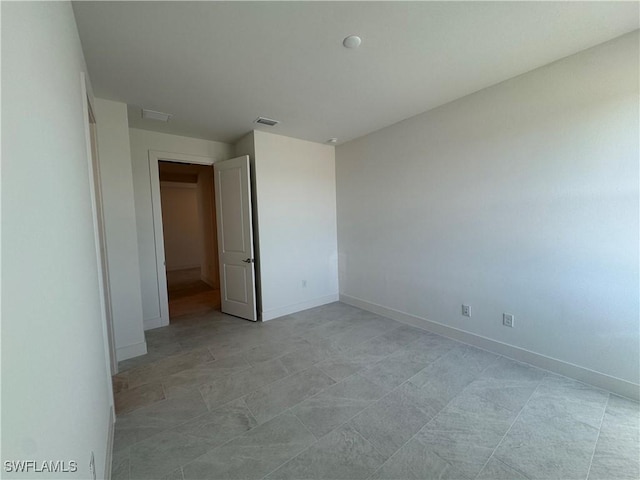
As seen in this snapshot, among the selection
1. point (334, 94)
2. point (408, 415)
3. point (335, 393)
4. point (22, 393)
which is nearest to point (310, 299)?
point (335, 393)

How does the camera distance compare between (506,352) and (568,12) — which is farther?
(506,352)

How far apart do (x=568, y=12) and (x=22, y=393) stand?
3.08 meters

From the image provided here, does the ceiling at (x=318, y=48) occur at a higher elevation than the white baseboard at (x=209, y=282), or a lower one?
higher

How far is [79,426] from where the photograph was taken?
985mm

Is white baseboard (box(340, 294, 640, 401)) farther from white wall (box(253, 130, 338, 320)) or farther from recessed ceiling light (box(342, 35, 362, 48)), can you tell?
recessed ceiling light (box(342, 35, 362, 48))

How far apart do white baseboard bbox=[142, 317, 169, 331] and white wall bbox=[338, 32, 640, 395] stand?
3.28 m

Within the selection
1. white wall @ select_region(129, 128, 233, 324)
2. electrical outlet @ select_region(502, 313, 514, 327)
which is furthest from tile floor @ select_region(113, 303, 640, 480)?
white wall @ select_region(129, 128, 233, 324)

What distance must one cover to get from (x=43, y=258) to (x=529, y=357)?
343 cm

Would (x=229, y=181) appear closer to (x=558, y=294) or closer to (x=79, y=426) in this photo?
(x=79, y=426)

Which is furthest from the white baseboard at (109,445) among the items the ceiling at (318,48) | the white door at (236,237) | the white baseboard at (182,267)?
the white baseboard at (182,267)

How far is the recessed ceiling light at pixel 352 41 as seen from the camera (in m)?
1.77

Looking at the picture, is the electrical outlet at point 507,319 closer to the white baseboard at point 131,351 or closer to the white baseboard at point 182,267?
the white baseboard at point 131,351

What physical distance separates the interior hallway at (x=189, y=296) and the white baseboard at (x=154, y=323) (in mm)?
168

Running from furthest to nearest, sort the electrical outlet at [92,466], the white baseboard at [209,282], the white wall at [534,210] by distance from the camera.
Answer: the white baseboard at [209,282]
the white wall at [534,210]
the electrical outlet at [92,466]
